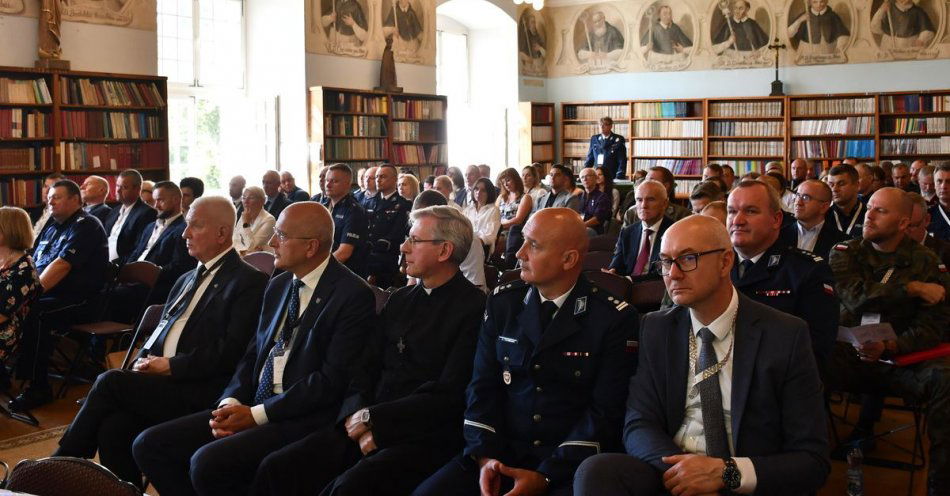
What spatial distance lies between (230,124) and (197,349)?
9.31m

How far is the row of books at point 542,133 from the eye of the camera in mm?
16703

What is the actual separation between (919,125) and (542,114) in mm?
6343

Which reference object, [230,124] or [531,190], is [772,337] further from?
[230,124]

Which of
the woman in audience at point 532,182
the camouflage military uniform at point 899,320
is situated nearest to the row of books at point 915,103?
the woman in audience at point 532,182

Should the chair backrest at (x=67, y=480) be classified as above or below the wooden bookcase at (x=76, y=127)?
below

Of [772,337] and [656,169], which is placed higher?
[656,169]

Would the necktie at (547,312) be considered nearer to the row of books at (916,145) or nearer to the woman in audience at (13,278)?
the woman in audience at (13,278)

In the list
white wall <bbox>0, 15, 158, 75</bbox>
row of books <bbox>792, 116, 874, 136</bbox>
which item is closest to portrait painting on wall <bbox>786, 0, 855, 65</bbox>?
row of books <bbox>792, 116, 874, 136</bbox>

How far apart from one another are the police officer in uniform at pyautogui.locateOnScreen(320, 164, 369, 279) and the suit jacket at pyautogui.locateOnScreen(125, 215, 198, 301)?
1.12 m

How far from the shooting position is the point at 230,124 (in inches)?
500

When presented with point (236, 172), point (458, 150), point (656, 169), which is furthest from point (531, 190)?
point (458, 150)

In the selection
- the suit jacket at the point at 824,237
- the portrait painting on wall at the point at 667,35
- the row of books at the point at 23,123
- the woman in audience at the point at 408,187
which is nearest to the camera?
the suit jacket at the point at 824,237

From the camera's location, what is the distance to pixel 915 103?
1428cm

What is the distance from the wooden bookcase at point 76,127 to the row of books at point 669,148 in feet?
29.0
